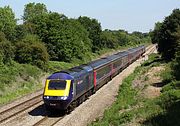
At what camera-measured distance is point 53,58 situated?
6600 centimetres

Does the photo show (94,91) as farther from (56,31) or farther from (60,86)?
(56,31)

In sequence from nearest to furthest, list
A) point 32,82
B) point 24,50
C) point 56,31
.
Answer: point 32,82
point 24,50
point 56,31

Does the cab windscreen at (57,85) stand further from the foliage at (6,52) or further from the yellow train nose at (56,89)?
the foliage at (6,52)

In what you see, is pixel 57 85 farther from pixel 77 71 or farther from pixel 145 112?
pixel 145 112

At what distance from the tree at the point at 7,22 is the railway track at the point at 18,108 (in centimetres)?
2354

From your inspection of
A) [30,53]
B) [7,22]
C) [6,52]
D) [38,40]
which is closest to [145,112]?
[6,52]

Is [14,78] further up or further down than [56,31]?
further down

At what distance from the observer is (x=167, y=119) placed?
19.6 m

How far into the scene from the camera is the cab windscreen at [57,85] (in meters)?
27.2

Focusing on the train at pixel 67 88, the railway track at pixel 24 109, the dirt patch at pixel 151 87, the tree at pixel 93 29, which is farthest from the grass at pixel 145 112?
the tree at pixel 93 29

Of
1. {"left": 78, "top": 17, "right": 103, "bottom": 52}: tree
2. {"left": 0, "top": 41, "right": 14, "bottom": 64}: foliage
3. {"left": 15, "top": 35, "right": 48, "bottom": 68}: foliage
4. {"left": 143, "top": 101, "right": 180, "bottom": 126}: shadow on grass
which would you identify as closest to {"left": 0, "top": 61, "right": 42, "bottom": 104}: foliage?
{"left": 0, "top": 41, "right": 14, "bottom": 64}: foliage

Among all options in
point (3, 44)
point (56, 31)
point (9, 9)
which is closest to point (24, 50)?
point (3, 44)

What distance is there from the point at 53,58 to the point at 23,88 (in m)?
25.6

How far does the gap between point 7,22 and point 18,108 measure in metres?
35.8
